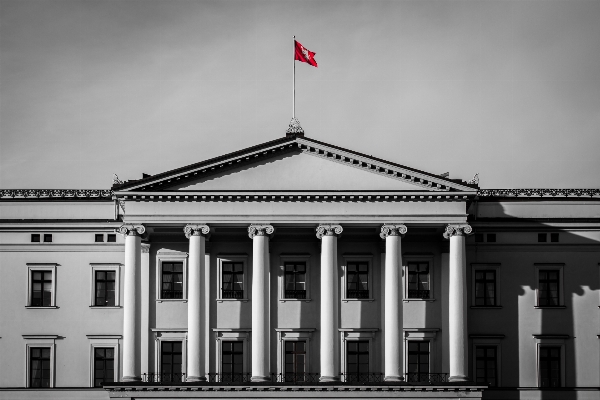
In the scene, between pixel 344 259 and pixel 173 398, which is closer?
pixel 173 398

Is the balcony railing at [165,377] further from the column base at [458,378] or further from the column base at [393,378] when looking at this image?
the column base at [458,378]

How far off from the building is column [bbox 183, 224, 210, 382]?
0.10 metres

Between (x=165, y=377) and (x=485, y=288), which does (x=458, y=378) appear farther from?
(x=165, y=377)

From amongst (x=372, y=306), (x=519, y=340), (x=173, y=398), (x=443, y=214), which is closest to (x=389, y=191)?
(x=443, y=214)

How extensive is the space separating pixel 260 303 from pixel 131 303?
625 centimetres

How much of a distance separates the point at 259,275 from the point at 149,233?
649cm

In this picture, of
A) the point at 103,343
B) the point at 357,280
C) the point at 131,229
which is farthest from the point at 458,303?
the point at 103,343

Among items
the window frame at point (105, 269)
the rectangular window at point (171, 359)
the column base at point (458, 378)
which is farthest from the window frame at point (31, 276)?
the column base at point (458, 378)

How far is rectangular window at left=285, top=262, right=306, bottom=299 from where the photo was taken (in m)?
53.2

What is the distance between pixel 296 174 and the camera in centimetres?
5150

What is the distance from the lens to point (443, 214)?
51.0 metres

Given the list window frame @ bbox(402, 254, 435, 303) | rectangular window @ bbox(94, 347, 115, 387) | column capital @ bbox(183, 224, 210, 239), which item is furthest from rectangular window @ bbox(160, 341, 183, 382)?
window frame @ bbox(402, 254, 435, 303)

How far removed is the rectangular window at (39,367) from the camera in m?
54.2

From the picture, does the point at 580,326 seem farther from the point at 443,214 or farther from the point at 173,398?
the point at 173,398
